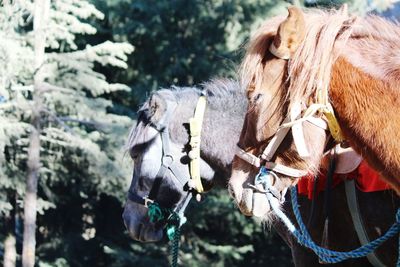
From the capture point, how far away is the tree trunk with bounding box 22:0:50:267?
335 inches

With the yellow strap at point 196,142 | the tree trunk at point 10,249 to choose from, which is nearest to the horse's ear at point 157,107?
the yellow strap at point 196,142

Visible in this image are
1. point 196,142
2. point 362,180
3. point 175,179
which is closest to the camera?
point 362,180

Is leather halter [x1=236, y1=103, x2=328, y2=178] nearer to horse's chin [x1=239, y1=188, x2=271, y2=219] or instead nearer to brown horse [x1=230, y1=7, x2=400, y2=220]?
brown horse [x1=230, y1=7, x2=400, y2=220]

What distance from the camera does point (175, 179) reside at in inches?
181

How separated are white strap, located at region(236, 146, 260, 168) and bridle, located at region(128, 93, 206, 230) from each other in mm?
1927

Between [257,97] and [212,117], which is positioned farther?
[212,117]

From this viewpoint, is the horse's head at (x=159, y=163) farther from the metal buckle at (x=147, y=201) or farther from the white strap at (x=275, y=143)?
the white strap at (x=275, y=143)

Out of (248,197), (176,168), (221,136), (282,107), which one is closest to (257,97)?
(282,107)

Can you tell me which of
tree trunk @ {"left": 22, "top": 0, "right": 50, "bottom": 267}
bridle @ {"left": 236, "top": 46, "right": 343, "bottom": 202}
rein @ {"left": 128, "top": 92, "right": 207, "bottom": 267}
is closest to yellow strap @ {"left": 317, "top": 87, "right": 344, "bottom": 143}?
bridle @ {"left": 236, "top": 46, "right": 343, "bottom": 202}

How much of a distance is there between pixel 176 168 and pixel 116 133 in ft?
17.7

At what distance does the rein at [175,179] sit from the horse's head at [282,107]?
6.47 ft

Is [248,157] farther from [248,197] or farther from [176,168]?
[176,168]

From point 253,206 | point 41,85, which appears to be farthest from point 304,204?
point 41,85

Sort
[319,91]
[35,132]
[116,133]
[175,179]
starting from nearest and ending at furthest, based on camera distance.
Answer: [319,91] → [175,179] → [35,132] → [116,133]
